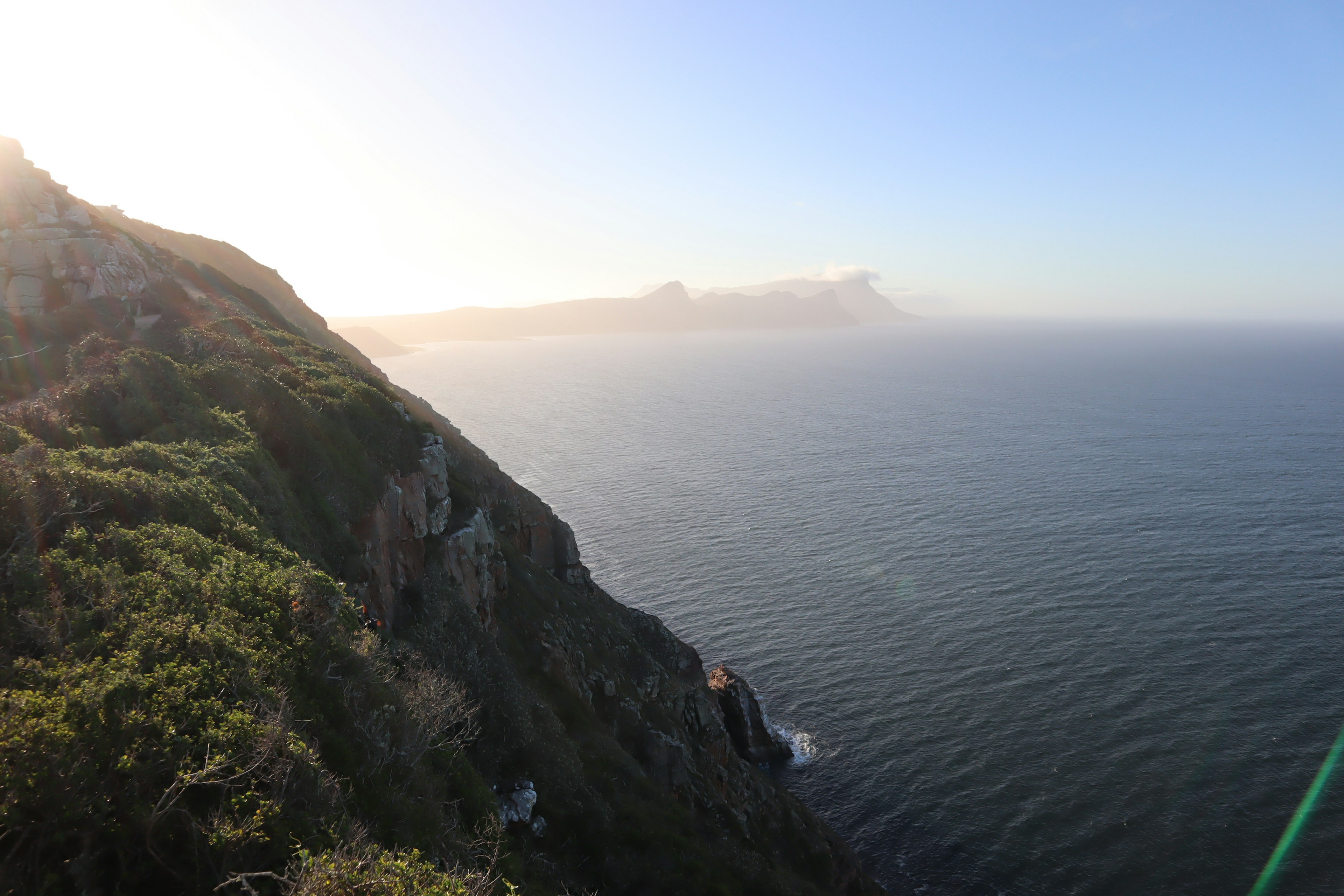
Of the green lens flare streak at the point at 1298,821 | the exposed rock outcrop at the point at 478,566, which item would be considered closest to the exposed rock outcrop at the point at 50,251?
the exposed rock outcrop at the point at 478,566

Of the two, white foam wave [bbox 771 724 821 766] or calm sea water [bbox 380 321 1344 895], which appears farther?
white foam wave [bbox 771 724 821 766]

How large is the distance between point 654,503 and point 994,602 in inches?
1995

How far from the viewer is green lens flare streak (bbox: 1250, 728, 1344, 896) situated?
37906 millimetres

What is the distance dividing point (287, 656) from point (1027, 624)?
64837mm

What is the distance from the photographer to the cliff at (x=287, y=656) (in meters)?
12.9

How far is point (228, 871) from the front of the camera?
1243 cm

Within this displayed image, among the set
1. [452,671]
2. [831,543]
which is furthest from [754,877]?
[831,543]

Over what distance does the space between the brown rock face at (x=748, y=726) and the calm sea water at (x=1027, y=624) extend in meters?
2.17

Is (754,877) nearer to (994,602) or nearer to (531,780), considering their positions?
(531,780)

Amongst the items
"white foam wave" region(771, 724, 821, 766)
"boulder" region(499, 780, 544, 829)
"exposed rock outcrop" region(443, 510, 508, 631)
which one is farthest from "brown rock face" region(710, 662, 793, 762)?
"boulder" region(499, 780, 544, 829)

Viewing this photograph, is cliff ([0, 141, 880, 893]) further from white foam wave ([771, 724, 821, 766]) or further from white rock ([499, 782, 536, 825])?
white foam wave ([771, 724, 821, 766])

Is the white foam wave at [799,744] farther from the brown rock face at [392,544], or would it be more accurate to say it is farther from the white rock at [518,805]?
the brown rock face at [392,544]

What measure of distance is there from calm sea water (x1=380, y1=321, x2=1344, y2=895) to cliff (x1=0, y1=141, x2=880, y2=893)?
29.2 feet

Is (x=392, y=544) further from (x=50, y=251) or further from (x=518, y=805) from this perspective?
(x=50, y=251)
